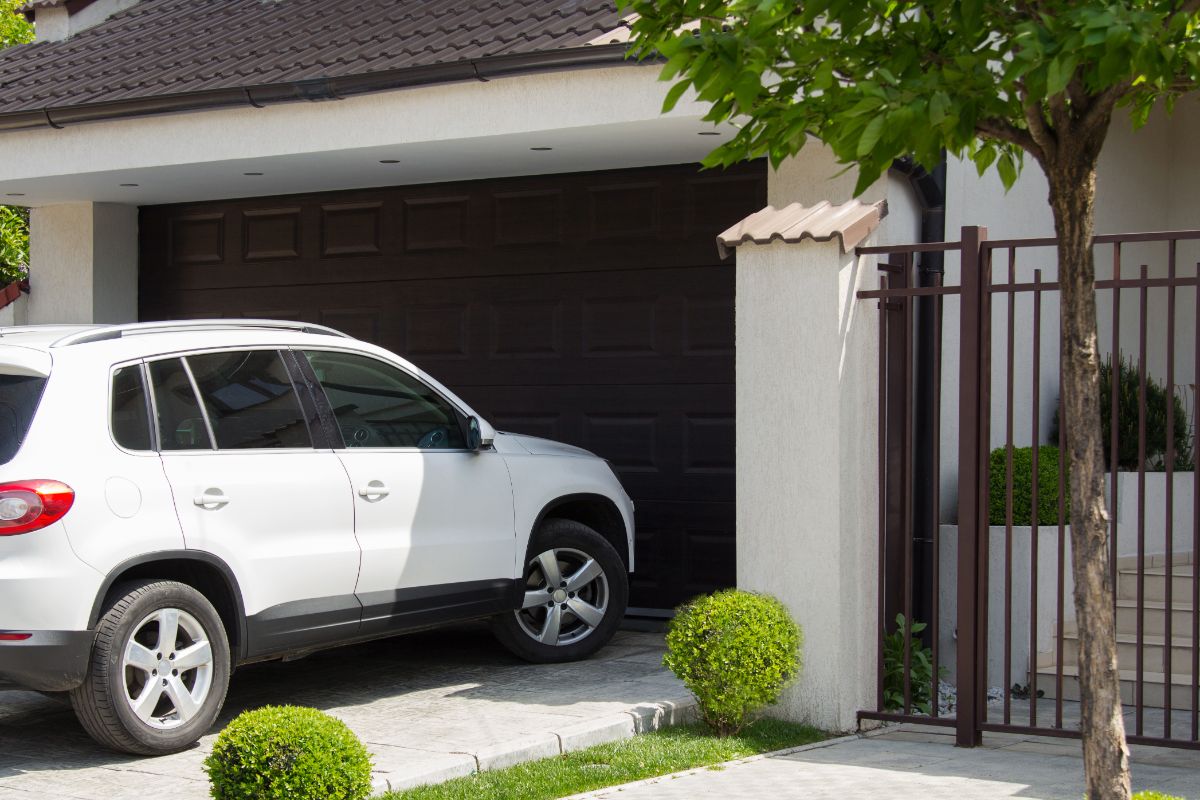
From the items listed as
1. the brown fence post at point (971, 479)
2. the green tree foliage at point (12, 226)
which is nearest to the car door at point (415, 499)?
the brown fence post at point (971, 479)

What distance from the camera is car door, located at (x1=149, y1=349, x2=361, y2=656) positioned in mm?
6961

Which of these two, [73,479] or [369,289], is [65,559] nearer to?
[73,479]

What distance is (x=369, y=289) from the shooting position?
11641 millimetres

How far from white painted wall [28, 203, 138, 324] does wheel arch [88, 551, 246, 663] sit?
5919mm

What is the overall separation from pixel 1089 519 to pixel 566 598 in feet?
16.8

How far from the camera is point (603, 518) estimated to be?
9391mm

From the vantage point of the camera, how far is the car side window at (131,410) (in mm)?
6754

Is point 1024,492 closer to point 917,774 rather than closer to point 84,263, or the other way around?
point 917,774

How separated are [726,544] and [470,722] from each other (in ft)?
10.3

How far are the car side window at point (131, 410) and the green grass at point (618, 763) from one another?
1956 mm

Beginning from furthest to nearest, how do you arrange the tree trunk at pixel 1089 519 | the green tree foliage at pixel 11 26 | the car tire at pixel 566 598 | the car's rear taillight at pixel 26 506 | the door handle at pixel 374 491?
1. the green tree foliage at pixel 11 26
2. the car tire at pixel 566 598
3. the door handle at pixel 374 491
4. the car's rear taillight at pixel 26 506
5. the tree trunk at pixel 1089 519

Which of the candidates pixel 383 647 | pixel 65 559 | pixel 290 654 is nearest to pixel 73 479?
pixel 65 559

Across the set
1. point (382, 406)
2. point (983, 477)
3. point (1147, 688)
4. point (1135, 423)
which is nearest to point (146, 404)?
point (382, 406)

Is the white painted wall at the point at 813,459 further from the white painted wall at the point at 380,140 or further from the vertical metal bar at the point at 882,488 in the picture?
the white painted wall at the point at 380,140
